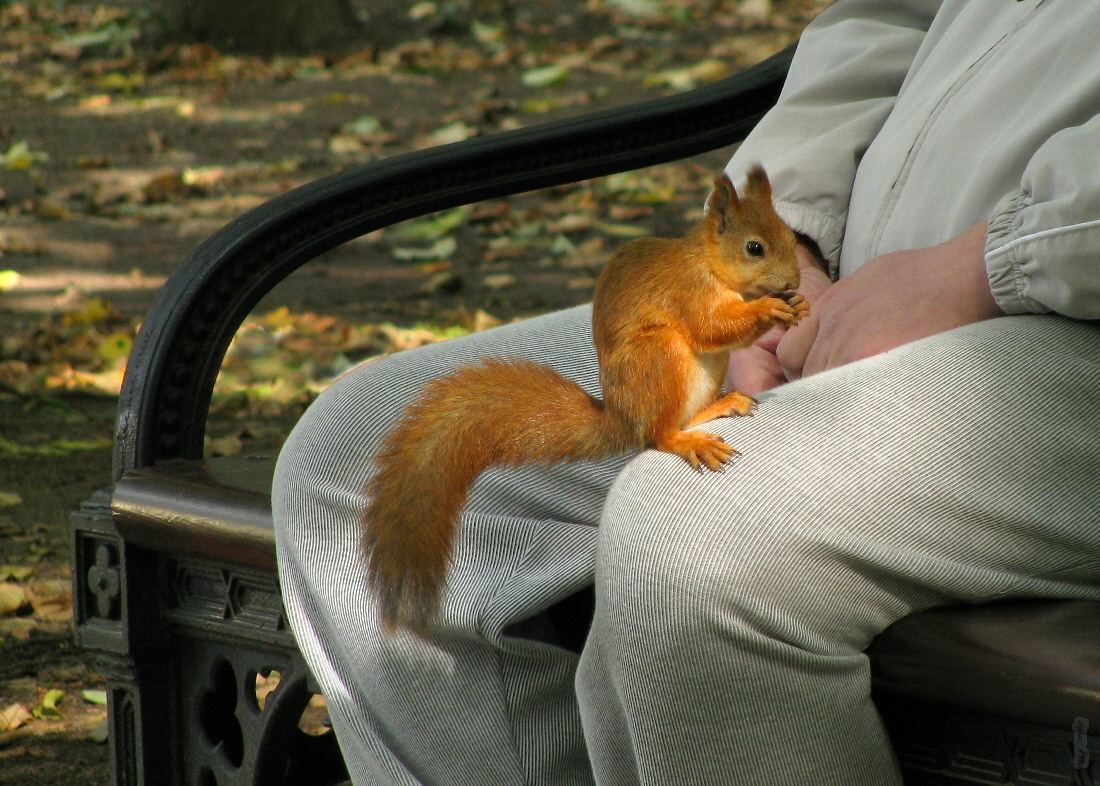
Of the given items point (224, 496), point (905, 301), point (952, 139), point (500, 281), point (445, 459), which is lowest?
point (500, 281)

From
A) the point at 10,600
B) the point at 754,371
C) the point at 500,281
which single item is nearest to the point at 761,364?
the point at 754,371

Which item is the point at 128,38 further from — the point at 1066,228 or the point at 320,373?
the point at 1066,228

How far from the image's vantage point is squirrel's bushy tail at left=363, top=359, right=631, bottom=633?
1117 millimetres

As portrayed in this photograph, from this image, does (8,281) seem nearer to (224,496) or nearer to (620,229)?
(620,229)

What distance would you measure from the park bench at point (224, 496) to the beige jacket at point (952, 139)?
0.24m

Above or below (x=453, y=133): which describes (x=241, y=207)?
below

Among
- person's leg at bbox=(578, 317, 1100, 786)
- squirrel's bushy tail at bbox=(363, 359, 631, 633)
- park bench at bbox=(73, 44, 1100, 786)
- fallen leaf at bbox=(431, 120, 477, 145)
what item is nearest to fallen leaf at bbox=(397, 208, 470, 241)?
fallen leaf at bbox=(431, 120, 477, 145)

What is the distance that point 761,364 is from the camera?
1.39 m

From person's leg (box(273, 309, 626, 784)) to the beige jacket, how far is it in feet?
1.30

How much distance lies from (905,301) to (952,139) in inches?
8.0

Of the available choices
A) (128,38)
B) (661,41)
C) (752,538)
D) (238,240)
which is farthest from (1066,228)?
(128,38)

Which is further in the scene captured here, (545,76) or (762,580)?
(545,76)

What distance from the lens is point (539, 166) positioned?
176cm

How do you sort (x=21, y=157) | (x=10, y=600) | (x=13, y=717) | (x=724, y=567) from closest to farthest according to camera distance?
(x=724, y=567) → (x=13, y=717) → (x=10, y=600) → (x=21, y=157)
